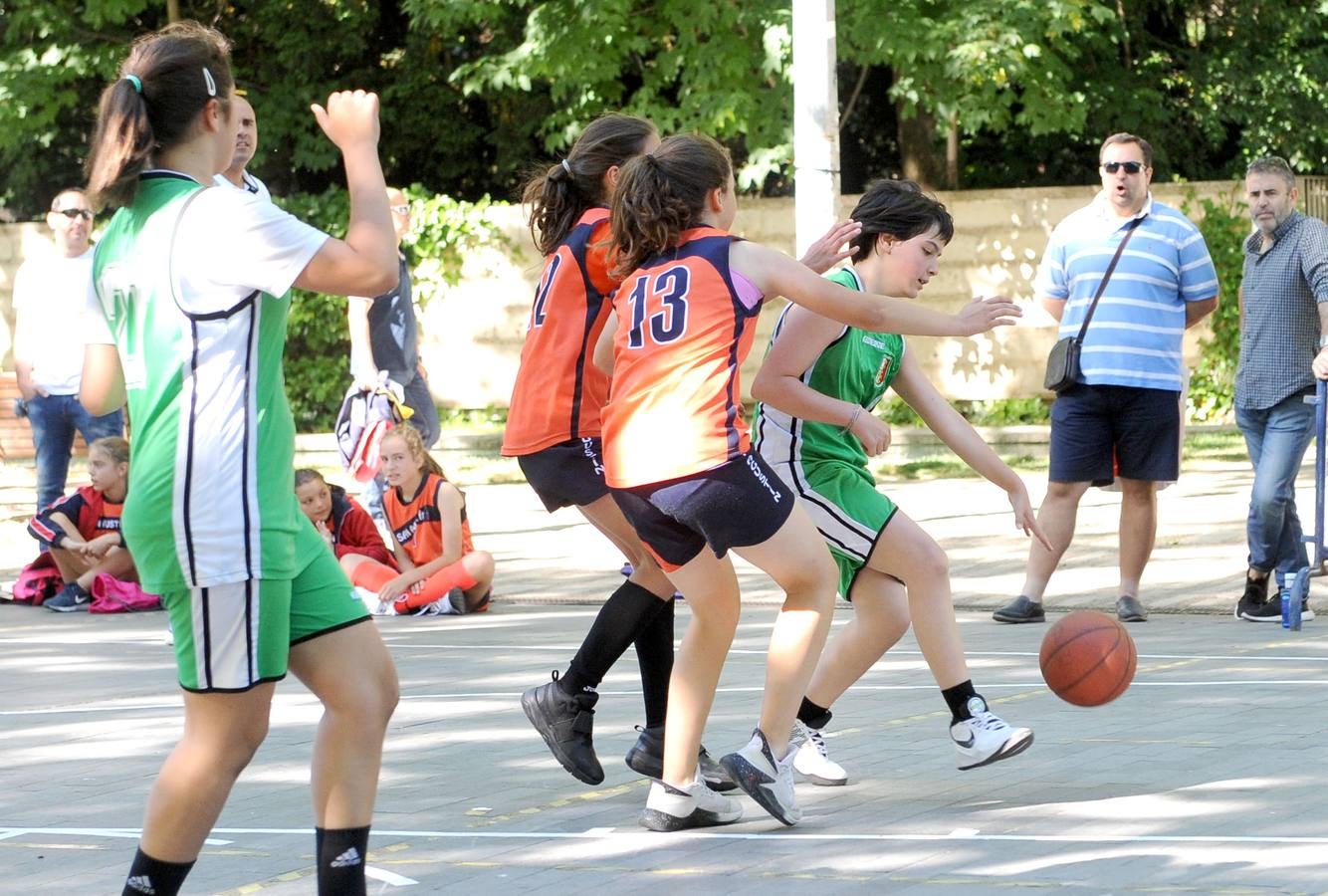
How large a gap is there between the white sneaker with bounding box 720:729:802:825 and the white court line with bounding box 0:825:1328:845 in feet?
0.26

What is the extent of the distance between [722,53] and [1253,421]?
10.4m

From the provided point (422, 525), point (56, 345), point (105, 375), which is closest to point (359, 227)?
point (105, 375)

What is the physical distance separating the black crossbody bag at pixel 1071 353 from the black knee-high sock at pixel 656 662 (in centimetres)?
401

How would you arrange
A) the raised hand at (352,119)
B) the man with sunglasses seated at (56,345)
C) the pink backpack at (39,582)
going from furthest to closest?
the man with sunglasses seated at (56,345) < the pink backpack at (39,582) < the raised hand at (352,119)

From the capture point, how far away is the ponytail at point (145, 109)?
407cm

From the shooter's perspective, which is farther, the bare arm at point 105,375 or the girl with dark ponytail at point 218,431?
the bare arm at point 105,375

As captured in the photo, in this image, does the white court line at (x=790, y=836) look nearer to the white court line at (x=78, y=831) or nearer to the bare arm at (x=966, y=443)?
the white court line at (x=78, y=831)

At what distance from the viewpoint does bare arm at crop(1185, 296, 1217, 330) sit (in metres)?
9.85

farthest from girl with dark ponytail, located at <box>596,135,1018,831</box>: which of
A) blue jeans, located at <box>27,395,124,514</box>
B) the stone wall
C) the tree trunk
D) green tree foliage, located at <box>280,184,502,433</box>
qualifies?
the tree trunk

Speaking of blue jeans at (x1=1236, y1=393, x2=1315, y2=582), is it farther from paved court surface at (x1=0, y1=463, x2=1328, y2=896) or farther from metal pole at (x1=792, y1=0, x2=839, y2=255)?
metal pole at (x1=792, y1=0, x2=839, y2=255)

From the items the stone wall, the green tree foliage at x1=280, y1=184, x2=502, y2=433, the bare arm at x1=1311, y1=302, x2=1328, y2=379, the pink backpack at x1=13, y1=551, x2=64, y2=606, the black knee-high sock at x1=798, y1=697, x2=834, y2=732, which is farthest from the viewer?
the green tree foliage at x1=280, y1=184, x2=502, y2=433

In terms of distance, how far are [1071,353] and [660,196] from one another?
15.7ft

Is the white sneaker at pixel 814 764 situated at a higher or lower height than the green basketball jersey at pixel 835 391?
lower

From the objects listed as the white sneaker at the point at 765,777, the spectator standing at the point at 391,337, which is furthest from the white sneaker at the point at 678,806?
the spectator standing at the point at 391,337
